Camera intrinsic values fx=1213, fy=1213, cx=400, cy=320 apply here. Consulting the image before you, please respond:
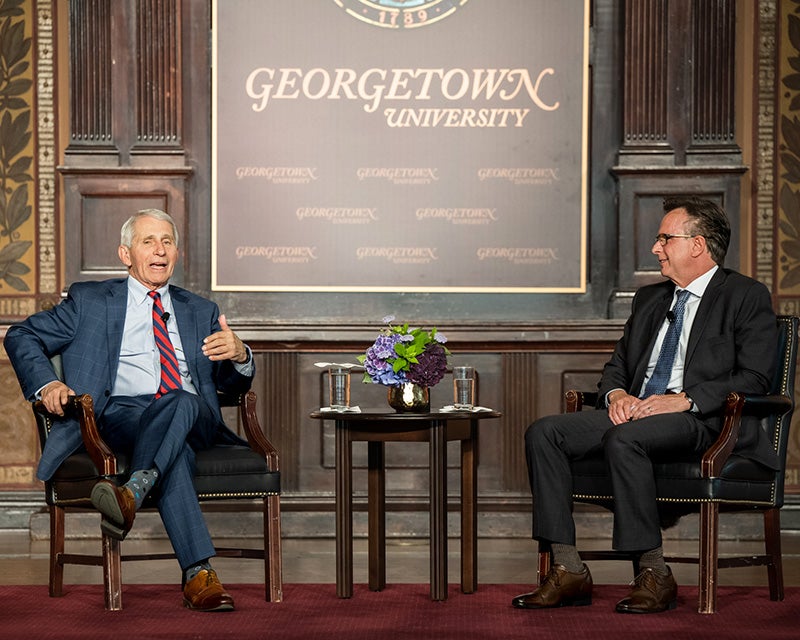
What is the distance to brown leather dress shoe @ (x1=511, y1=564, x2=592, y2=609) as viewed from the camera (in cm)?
402

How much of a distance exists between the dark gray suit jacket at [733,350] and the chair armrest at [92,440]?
194cm

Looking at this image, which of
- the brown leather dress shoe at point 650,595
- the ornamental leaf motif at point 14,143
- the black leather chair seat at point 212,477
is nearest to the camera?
the brown leather dress shoe at point 650,595

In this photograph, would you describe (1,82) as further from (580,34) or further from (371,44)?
(580,34)

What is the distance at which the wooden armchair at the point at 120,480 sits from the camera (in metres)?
4.04

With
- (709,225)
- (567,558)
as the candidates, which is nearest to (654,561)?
(567,558)

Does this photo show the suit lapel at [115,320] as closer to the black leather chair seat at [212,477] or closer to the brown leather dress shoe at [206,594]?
the black leather chair seat at [212,477]

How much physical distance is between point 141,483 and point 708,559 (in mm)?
1864

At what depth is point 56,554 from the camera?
169 inches

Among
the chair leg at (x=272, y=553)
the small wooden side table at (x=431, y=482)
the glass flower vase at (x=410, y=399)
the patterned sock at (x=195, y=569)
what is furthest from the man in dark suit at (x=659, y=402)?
the patterned sock at (x=195, y=569)

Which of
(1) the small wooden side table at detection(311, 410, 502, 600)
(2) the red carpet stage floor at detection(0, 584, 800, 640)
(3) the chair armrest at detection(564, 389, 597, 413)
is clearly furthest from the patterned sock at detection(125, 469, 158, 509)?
(3) the chair armrest at detection(564, 389, 597, 413)

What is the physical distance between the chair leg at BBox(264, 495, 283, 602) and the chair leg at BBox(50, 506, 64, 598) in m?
0.74

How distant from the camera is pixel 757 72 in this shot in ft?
19.8

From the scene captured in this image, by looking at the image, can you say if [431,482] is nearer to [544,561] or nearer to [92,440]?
[544,561]

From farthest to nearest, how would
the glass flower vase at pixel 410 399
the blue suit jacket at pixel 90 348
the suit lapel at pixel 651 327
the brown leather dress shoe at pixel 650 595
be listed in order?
the suit lapel at pixel 651 327
the glass flower vase at pixel 410 399
the blue suit jacket at pixel 90 348
the brown leather dress shoe at pixel 650 595
